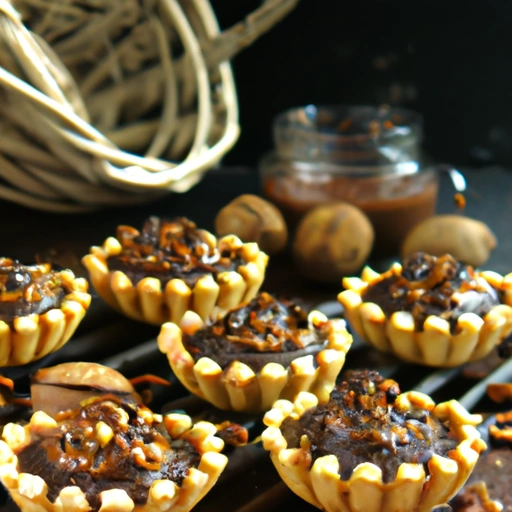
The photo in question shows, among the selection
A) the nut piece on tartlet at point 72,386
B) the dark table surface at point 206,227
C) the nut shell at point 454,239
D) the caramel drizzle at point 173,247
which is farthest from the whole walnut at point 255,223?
the nut piece on tartlet at point 72,386

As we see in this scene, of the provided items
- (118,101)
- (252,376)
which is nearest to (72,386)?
(252,376)

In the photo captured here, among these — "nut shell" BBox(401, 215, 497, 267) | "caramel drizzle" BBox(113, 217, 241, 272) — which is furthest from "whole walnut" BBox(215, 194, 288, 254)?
"nut shell" BBox(401, 215, 497, 267)

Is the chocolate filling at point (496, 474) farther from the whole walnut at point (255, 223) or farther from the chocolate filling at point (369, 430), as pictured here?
the whole walnut at point (255, 223)

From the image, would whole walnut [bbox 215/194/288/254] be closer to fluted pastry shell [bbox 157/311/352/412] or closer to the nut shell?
the nut shell

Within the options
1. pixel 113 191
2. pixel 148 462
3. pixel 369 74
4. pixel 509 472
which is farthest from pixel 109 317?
pixel 369 74

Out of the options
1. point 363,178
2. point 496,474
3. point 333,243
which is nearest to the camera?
point 496,474

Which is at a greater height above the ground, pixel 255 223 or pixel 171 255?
pixel 171 255

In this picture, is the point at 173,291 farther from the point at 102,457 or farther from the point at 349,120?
the point at 349,120
